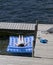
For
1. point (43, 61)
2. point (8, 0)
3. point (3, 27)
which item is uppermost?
point (8, 0)

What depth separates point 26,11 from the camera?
41.2m

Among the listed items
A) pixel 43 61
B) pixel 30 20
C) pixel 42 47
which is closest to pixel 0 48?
pixel 42 47

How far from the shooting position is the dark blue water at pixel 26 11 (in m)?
38.9

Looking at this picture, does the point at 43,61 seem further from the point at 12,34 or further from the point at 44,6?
the point at 44,6

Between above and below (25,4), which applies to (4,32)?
below

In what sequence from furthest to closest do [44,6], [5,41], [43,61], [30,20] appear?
1. [44,6]
2. [30,20]
3. [5,41]
4. [43,61]

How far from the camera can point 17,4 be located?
4294cm

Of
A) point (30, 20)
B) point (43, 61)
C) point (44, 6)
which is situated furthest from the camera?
point (44, 6)

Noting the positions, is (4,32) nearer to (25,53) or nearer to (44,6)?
(25,53)

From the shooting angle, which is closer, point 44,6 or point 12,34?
point 12,34

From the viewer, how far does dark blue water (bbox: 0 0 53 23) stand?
38866 mm

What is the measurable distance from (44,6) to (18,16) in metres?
4.31

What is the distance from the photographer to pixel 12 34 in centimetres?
3256

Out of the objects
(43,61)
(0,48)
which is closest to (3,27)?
(0,48)
